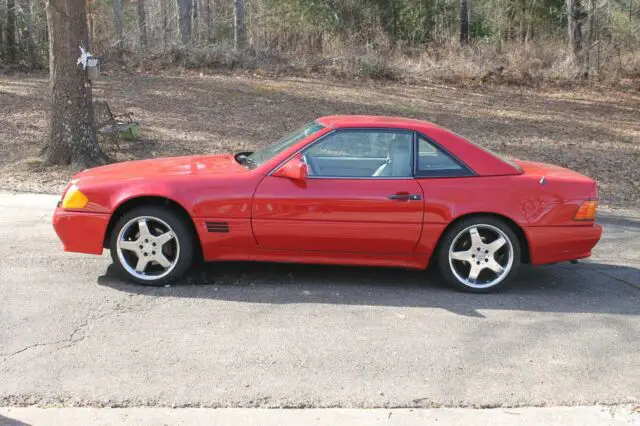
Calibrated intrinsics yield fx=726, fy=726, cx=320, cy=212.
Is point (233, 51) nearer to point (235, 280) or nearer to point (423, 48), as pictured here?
point (423, 48)

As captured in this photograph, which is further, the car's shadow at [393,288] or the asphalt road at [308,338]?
the car's shadow at [393,288]

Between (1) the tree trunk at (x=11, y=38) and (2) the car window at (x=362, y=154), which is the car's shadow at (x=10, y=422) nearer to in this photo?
(2) the car window at (x=362, y=154)

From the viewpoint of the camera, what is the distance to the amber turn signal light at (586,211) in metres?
5.98

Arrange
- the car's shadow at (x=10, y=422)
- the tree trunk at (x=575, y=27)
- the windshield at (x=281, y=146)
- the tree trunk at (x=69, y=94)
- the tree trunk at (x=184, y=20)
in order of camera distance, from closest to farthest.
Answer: the car's shadow at (x=10, y=422) → the windshield at (x=281, y=146) → the tree trunk at (x=69, y=94) → the tree trunk at (x=575, y=27) → the tree trunk at (x=184, y=20)

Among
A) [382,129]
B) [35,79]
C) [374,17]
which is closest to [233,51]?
[35,79]

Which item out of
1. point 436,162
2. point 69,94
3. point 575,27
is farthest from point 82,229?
point 575,27

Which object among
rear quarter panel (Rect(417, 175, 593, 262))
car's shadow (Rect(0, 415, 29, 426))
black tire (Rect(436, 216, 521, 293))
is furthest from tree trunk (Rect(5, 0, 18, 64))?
car's shadow (Rect(0, 415, 29, 426))

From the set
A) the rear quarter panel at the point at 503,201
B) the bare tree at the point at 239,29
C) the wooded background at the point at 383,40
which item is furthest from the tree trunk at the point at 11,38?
the rear quarter panel at the point at 503,201

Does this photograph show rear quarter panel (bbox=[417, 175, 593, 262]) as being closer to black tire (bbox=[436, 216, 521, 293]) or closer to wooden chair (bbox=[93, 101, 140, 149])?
black tire (bbox=[436, 216, 521, 293])

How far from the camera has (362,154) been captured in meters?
6.20

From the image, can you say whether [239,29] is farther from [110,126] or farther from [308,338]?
[308,338]

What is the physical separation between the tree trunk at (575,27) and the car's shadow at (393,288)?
50.3ft

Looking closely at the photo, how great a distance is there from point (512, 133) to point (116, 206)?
10.2 metres

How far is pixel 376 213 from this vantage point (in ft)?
19.2
